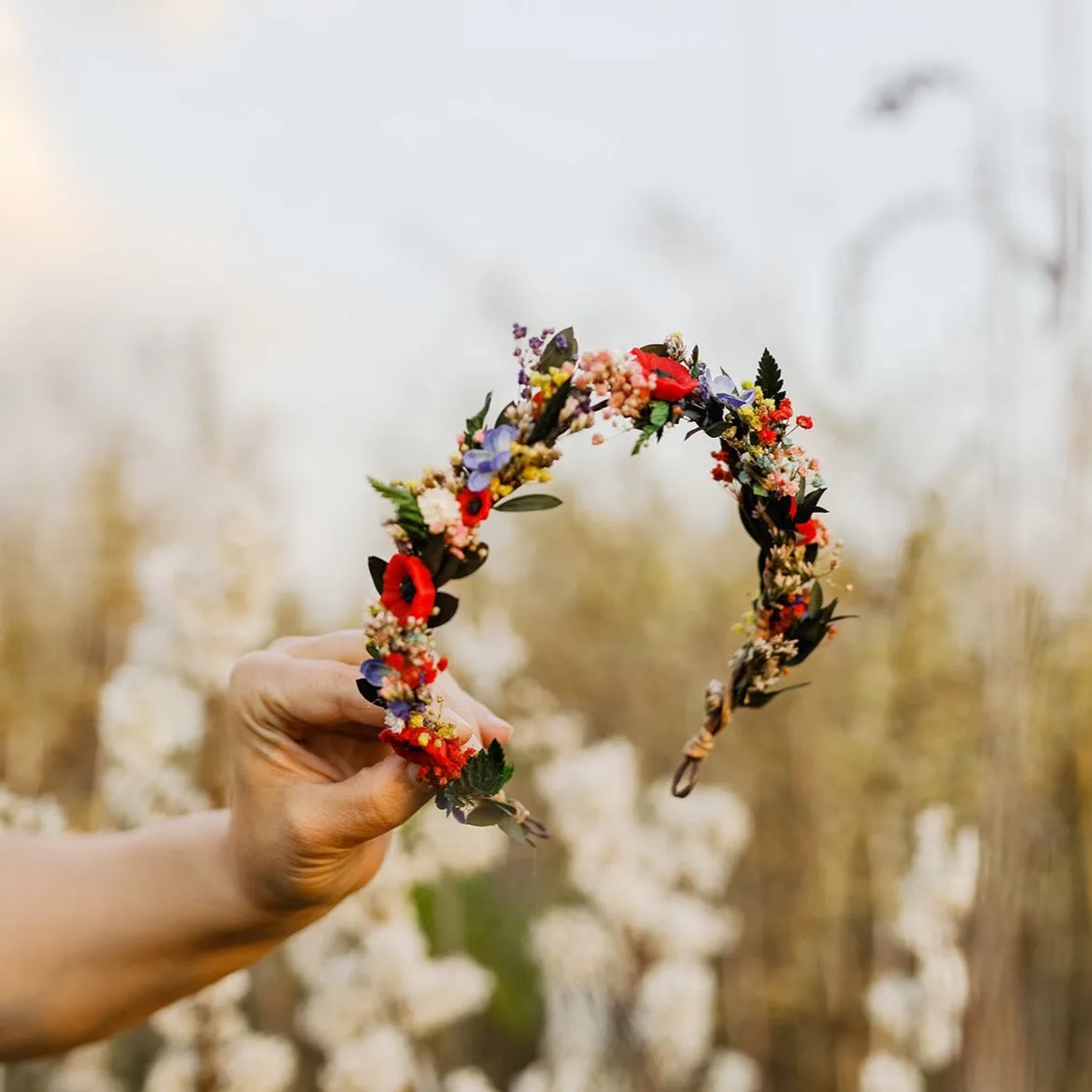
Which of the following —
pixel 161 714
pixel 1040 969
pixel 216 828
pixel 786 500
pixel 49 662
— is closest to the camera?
pixel 786 500

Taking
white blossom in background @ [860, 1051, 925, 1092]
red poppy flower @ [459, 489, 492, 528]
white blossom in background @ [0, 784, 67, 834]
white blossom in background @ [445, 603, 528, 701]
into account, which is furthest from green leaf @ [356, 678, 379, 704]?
white blossom in background @ [860, 1051, 925, 1092]

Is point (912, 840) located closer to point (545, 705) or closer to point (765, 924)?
point (765, 924)

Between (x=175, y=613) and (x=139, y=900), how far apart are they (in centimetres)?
47

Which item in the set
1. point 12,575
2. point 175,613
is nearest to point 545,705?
point 175,613

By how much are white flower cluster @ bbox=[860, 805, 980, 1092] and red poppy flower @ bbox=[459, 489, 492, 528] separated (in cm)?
96

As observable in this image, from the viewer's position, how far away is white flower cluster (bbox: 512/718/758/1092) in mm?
1499

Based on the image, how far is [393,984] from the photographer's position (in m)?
1.30

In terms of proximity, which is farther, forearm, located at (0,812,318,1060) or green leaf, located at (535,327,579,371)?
forearm, located at (0,812,318,1060)

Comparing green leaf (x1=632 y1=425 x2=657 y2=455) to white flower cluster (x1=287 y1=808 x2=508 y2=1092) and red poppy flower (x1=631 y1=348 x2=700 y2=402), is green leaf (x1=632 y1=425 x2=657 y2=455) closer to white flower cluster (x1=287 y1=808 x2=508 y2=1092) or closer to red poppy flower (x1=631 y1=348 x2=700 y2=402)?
red poppy flower (x1=631 y1=348 x2=700 y2=402)

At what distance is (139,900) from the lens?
0.92 m

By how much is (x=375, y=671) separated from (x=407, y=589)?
0.05 meters

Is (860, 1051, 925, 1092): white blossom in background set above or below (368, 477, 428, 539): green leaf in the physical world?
below

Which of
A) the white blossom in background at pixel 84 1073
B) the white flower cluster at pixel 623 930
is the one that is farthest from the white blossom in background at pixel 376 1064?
the white blossom in background at pixel 84 1073

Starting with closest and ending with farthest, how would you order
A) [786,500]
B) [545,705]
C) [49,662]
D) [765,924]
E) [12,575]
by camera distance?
1. [786,500]
2. [545,705]
3. [765,924]
4. [49,662]
5. [12,575]
